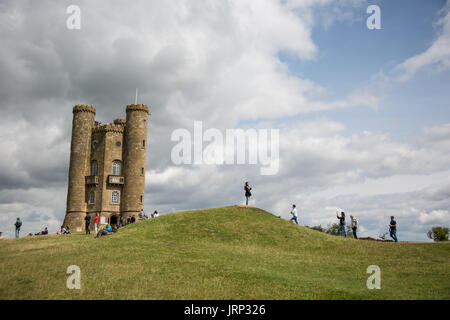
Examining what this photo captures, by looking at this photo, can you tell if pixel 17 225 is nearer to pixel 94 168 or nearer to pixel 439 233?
pixel 94 168

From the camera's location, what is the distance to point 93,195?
58406 millimetres

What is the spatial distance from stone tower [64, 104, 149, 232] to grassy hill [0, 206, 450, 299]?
90.6ft

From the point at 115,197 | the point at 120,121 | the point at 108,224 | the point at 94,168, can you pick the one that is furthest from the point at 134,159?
the point at 108,224

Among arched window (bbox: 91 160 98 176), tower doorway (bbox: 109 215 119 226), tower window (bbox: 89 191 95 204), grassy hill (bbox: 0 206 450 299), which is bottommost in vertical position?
grassy hill (bbox: 0 206 450 299)

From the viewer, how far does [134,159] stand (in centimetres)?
5906

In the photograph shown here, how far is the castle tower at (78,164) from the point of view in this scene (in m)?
57.5

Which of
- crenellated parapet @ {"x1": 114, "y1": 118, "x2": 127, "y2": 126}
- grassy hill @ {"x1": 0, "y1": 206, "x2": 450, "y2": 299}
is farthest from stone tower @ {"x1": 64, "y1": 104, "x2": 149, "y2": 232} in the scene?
grassy hill @ {"x1": 0, "y1": 206, "x2": 450, "y2": 299}

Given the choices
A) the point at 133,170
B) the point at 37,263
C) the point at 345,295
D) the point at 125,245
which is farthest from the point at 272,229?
the point at 133,170

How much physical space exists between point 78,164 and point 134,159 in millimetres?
9619

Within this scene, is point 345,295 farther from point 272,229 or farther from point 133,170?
point 133,170

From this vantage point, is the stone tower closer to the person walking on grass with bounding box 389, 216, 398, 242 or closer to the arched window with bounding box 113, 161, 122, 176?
the arched window with bounding box 113, 161, 122, 176

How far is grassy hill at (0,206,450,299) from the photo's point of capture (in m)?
15.1
